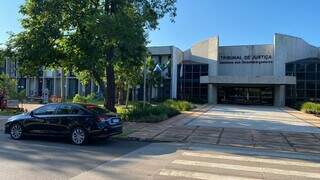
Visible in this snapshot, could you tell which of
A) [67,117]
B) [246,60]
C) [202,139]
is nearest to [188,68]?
[246,60]

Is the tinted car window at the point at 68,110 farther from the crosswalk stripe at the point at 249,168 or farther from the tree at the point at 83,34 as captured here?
the tree at the point at 83,34

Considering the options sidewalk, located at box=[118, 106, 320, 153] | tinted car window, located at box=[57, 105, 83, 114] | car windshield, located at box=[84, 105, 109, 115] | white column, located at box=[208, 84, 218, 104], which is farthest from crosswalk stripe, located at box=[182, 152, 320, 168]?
white column, located at box=[208, 84, 218, 104]

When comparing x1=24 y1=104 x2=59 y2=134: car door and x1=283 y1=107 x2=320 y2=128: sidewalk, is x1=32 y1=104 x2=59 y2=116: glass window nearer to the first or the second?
x1=24 y1=104 x2=59 y2=134: car door

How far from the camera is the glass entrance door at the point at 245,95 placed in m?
54.6

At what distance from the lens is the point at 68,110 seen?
14.9 m

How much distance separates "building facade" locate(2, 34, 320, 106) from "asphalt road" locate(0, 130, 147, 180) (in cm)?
3702

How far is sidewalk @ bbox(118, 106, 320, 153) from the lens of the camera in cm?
Result: 1482

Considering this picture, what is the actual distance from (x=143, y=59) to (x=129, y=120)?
14.9 ft

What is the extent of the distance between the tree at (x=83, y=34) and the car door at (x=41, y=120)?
23.7 feet

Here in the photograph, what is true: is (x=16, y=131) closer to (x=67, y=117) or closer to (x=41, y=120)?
(x=41, y=120)

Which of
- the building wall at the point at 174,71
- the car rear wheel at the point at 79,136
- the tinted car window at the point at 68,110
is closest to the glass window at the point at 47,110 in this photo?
the tinted car window at the point at 68,110

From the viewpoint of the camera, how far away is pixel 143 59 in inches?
1010

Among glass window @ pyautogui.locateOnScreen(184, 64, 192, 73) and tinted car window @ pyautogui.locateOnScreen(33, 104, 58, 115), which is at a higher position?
glass window @ pyautogui.locateOnScreen(184, 64, 192, 73)

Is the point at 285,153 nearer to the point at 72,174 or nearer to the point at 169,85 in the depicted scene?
the point at 72,174
